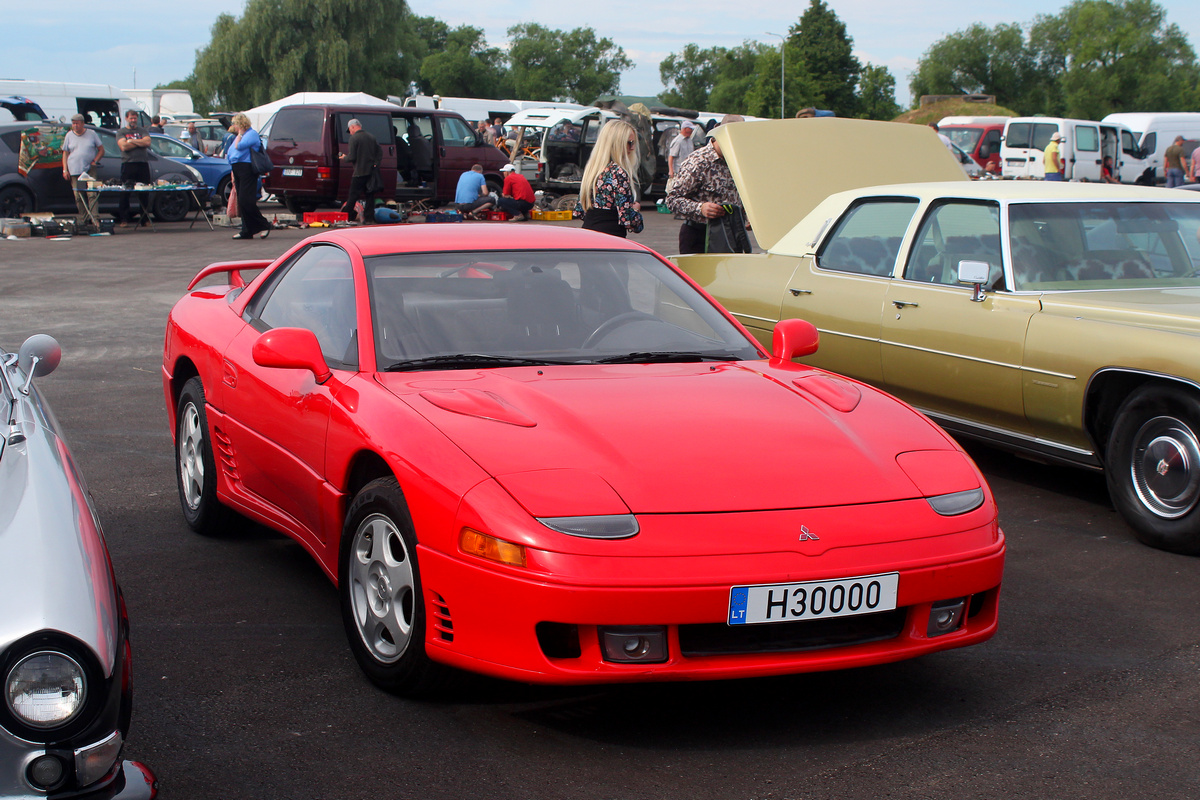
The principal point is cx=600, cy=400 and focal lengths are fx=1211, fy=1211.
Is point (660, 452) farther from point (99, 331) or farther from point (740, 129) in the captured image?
point (99, 331)

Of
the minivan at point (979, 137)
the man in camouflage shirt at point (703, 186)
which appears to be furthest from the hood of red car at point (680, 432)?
the minivan at point (979, 137)

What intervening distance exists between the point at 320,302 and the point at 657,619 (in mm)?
1984

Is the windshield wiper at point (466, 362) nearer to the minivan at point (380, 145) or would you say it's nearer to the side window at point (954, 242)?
Result: the side window at point (954, 242)

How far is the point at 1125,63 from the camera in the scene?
9100cm

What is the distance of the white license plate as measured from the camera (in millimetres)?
2859

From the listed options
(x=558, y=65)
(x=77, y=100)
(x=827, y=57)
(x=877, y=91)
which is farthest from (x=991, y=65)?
(x=77, y=100)

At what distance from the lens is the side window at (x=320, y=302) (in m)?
3.94

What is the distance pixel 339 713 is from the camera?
3217 millimetres

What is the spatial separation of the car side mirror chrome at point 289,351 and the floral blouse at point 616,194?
5.43 meters

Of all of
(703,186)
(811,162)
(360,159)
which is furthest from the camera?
(360,159)

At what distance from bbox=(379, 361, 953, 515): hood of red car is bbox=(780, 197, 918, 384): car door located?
97.3 inches

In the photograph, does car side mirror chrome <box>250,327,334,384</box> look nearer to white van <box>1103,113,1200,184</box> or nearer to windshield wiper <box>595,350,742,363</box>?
windshield wiper <box>595,350,742,363</box>

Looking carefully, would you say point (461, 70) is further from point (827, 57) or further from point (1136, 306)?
point (1136, 306)

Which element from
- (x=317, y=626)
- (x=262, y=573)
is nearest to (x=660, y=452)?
(x=317, y=626)
